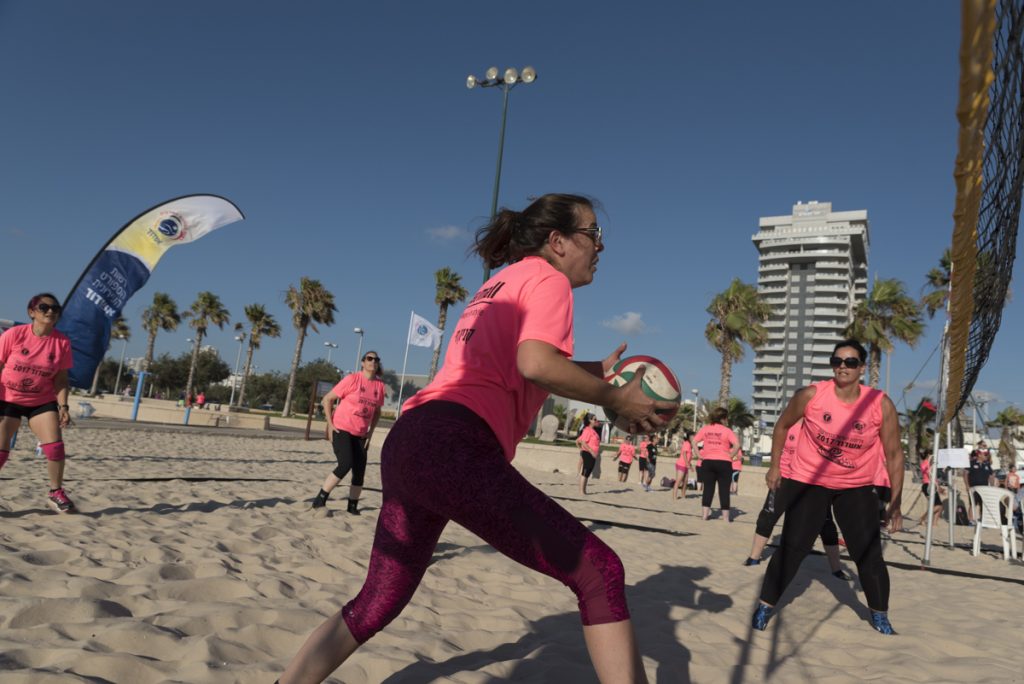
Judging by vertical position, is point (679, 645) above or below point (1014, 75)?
below

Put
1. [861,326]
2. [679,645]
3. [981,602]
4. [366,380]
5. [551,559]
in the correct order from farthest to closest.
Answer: [861,326] → [366,380] → [981,602] → [679,645] → [551,559]

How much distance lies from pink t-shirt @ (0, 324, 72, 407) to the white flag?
50.7 feet

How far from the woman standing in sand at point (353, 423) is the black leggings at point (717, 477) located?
5.89 metres

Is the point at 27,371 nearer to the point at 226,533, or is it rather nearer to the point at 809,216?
the point at 226,533

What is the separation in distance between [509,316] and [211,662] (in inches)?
73.7

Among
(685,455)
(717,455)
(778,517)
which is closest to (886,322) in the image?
(685,455)

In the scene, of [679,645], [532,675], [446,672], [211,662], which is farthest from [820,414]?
[211,662]

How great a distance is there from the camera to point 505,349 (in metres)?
1.83

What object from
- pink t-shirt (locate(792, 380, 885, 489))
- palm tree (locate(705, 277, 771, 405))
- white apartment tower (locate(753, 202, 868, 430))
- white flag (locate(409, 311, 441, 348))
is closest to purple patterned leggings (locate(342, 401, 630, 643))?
pink t-shirt (locate(792, 380, 885, 489))

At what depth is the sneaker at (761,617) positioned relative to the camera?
384 cm

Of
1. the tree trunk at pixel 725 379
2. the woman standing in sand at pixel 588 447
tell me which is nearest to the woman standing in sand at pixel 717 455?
the woman standing in sand at pixel 588 447

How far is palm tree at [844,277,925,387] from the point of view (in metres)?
30.2

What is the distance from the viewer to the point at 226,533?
16.7 ft

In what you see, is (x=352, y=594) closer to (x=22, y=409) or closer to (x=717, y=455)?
(x=22, y=409)
